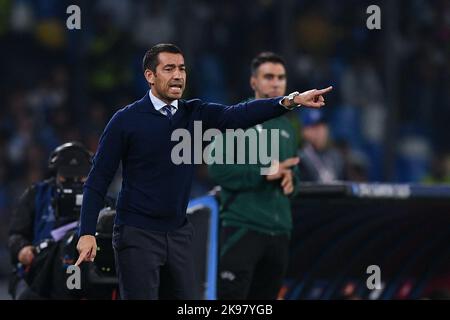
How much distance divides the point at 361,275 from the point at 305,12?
7.20 meters

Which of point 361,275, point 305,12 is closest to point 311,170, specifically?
point 361,275

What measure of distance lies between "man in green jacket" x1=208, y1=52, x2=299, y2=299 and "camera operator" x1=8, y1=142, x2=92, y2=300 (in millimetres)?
815

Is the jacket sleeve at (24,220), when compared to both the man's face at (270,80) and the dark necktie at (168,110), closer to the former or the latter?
the man's face at (270,80)

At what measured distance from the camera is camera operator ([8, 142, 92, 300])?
7.25m

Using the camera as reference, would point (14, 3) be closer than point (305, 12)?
Yes

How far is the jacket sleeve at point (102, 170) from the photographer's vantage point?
5871 millimetres

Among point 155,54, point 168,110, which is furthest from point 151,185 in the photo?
point 155,54

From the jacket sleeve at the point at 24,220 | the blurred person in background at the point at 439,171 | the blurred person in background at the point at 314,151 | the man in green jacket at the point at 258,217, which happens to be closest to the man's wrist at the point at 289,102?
the man in green jacket at the point at 258,217

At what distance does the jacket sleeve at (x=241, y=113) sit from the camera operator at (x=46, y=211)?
1.41 m

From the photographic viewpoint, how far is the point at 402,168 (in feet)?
48.0

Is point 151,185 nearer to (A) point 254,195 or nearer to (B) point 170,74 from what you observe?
(B) point 170,74

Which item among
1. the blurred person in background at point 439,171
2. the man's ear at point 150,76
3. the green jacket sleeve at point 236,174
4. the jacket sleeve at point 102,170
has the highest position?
the man's ear at point 150,76

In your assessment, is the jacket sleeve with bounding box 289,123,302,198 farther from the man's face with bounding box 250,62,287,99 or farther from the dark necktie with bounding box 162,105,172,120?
the dark necktie with bounding box 162,105,172,120

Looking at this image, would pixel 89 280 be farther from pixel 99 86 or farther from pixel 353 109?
pixel 353 109
